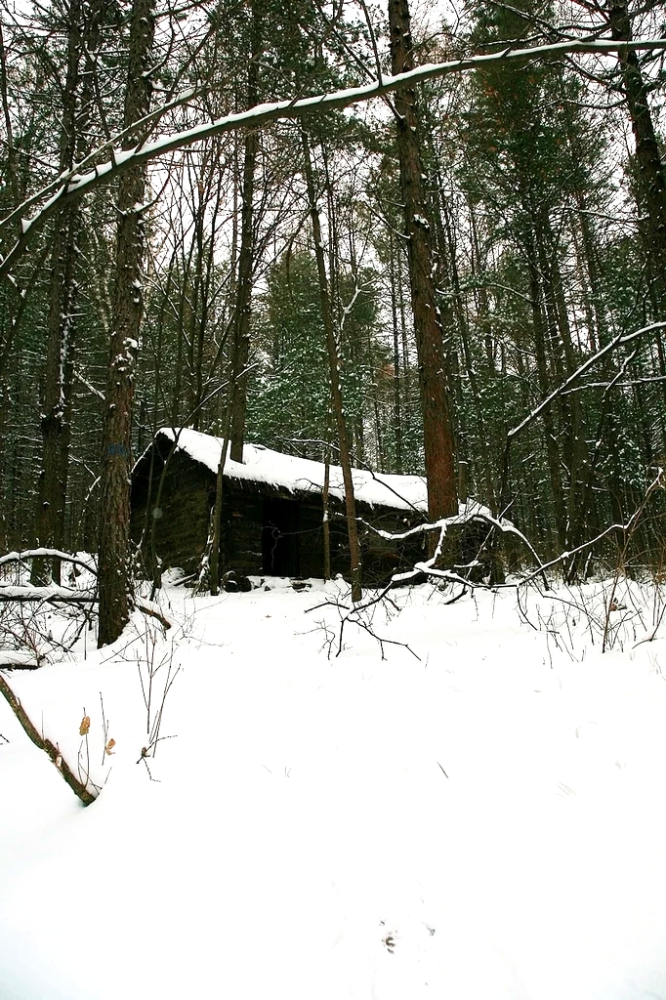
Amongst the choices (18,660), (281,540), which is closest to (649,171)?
(18,660)

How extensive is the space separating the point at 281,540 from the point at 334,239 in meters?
7.83

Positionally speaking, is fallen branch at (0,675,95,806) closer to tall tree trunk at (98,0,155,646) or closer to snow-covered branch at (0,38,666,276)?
snow-covered branch at (0,38,666,276)

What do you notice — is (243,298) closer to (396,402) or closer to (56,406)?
(56,406)

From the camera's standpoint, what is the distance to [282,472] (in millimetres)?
13703

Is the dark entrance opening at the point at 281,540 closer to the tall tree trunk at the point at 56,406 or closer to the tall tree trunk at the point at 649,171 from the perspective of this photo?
the tall tree trunk at the point at 56,406

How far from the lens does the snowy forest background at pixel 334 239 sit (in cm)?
269

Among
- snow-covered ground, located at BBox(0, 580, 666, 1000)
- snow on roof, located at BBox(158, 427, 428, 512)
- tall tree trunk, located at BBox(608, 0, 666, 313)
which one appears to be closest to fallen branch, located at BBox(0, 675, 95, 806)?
snow-covered ground, located at BBox(0, 580, 666, 1000)

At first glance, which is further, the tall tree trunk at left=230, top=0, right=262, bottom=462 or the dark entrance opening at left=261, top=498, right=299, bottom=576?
the dark entrance opening at left=261, top=498, right=299, bottom=576

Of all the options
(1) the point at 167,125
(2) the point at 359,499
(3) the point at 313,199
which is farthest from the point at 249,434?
(1) the point at 167,125

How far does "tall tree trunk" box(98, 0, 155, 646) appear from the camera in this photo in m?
5.31

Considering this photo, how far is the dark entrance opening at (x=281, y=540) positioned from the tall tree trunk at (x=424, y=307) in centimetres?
779

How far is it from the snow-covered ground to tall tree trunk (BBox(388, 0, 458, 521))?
170 inches

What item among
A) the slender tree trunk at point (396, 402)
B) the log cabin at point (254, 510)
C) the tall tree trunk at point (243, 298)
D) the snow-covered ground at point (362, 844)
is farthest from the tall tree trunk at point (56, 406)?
the slender tree trunk at point (396, 402)

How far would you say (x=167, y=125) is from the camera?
2.76 meters
